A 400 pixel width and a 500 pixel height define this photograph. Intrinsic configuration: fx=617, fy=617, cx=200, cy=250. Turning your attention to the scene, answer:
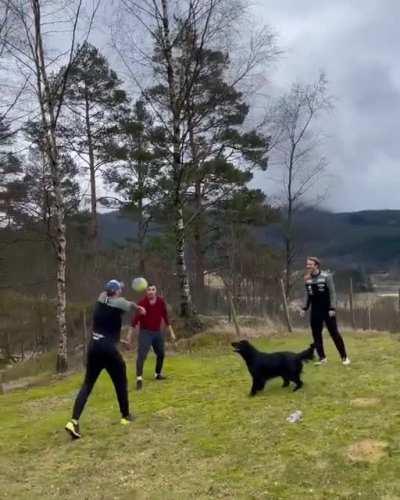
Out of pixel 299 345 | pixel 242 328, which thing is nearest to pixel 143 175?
pixel 242 328

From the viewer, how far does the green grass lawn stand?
5.88 metres

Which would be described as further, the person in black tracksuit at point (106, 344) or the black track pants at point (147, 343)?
the black track pants at point (147, 343)

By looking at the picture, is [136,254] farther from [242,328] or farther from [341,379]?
[341,379]

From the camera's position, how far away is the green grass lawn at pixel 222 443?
5.88 metres

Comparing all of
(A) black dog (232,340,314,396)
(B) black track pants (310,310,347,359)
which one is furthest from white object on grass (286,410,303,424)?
(B) black track pants (310,310,347,359)

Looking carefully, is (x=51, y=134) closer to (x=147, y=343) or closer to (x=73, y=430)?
(x=147, y=343)

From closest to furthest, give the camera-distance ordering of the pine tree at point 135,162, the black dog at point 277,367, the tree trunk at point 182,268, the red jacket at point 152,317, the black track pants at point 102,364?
1. the black track pants at point 102,364
2. the black dog at point 277,367
3. the red jacket at point 152,317
4. the tree trunk at point 182,268
5. the pine tree at point 135,162

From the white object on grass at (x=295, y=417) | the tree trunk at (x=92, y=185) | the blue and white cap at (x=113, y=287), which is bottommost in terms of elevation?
the white object on grass at (x=295, y=417)

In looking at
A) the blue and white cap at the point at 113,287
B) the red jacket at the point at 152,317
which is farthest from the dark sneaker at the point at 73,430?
the red jacket at the point at 152,317

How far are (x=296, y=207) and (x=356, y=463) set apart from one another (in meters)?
24.6

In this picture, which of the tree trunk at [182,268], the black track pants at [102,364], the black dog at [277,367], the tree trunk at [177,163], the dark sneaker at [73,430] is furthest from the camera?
the tree trunk at [182,268]

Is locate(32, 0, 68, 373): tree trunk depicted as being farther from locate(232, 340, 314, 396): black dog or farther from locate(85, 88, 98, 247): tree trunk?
locate(85, 88, 98, 247): tree trunk

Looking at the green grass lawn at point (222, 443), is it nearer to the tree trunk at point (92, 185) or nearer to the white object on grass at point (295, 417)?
the white object on grass at point (295, 417)

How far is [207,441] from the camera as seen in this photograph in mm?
7414
